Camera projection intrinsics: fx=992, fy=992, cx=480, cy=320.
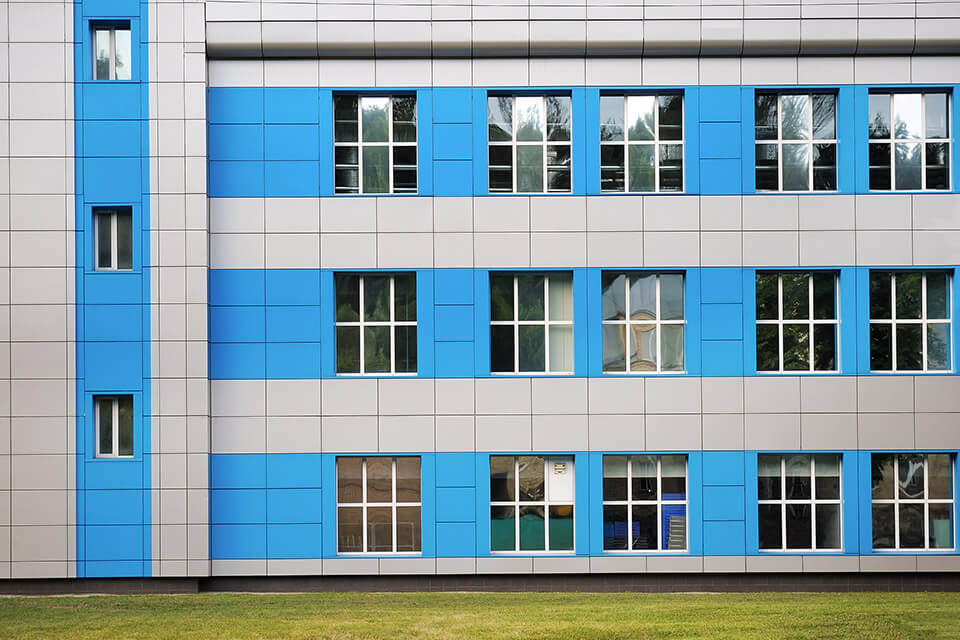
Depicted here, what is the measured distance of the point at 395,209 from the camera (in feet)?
59.6

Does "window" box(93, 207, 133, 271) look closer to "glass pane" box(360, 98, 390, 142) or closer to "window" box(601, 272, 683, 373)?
"glass pane" box(360, 98, 390, 142)

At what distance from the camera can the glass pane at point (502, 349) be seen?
1834cm

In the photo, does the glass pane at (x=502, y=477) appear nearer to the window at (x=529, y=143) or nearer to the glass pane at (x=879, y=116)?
the window at (x=529, y=143)

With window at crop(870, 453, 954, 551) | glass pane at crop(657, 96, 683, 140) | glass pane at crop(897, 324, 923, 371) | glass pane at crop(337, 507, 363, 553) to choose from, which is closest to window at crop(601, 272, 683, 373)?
glass pane at crop(657, 96, 683, 140)

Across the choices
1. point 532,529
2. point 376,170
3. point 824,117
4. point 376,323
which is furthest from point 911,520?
point 376,170

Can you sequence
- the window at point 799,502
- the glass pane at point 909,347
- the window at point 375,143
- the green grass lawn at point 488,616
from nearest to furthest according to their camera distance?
the green grass lawn at point 488,616 < the window at point 799,502 < the glass pane at point 909,347 < the window at point 375,143

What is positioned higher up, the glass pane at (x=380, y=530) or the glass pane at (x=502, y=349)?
the glass pane at (x=502, y=349)

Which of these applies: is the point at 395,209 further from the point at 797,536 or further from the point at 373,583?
the point at 797,536

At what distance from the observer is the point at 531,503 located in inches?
717

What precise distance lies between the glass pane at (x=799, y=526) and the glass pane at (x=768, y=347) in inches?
102

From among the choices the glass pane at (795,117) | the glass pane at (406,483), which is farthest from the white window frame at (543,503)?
the glass pane at (795,117)

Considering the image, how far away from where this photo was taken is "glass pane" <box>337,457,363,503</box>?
59.6ft

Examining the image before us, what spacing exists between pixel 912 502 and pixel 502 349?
7.99 m

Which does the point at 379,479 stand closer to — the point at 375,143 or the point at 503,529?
the point at 503,529
